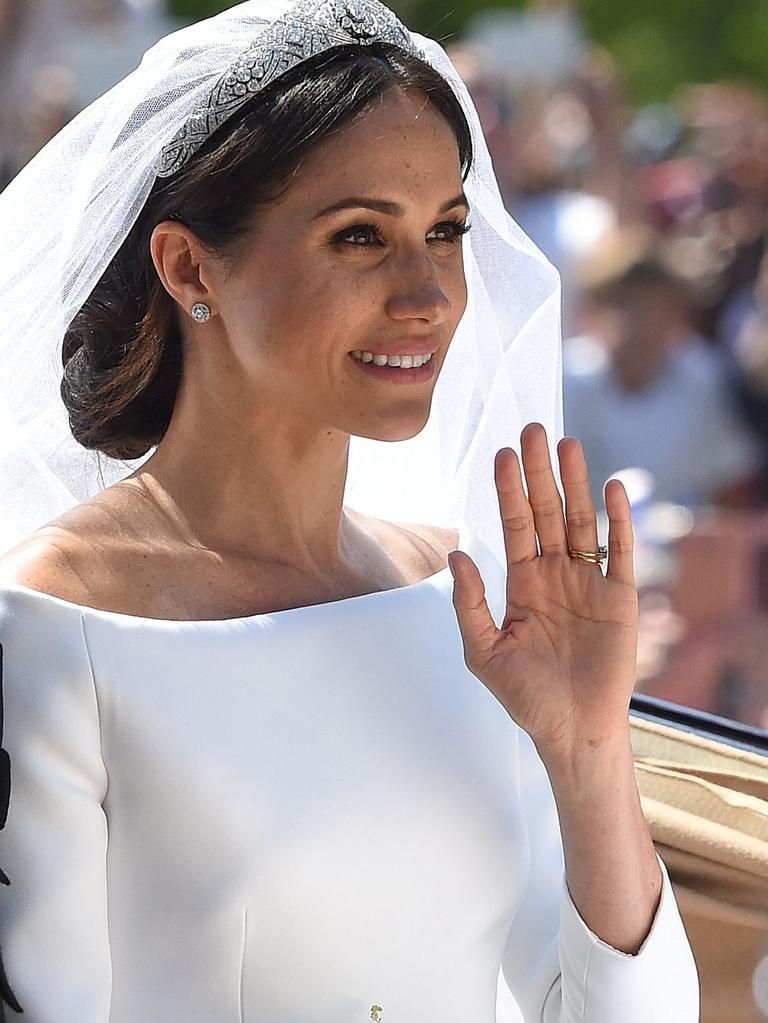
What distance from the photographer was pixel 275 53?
1.42 m

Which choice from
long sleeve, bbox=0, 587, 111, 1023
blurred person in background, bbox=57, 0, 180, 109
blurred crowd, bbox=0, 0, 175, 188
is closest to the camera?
long sleeve, bbox=0, 587, 111, 1023

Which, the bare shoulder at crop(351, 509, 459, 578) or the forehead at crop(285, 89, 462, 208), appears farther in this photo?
the bare shoulder at crop(351, 509, 459, 578)

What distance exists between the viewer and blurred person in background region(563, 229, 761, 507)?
346 centimetres

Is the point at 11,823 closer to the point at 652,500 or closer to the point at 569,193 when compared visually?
the point at 652,500

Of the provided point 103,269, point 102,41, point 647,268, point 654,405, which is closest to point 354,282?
Result: point 103,269

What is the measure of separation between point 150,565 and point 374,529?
0.34 metres

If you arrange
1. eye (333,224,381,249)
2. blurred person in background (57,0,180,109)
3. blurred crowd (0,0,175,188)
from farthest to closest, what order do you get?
blurred person in background (57,0,180,109), blurred crowd (0,0,175,188), eye (333,224,381,249)

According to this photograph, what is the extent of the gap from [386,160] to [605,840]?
65 cm

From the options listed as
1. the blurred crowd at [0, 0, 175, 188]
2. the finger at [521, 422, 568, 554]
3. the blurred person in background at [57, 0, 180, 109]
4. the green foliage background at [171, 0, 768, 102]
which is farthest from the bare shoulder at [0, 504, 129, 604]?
the green foliage background at [171, 0, 768, 102]

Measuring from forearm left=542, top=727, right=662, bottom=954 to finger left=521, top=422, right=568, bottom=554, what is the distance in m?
0.19

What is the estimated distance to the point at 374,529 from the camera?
1.72m

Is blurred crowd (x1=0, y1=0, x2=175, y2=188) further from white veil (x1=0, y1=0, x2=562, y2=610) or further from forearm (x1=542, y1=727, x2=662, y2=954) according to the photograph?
forearm (x1=542, y1=727, x2=662, y2=954)

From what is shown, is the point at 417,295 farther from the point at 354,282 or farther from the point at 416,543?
the point at 416,543

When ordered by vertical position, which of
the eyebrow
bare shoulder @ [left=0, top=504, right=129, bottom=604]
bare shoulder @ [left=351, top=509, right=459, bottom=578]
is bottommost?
bare shoulder @ [left=351, top=509, right=459, bottom=578]
